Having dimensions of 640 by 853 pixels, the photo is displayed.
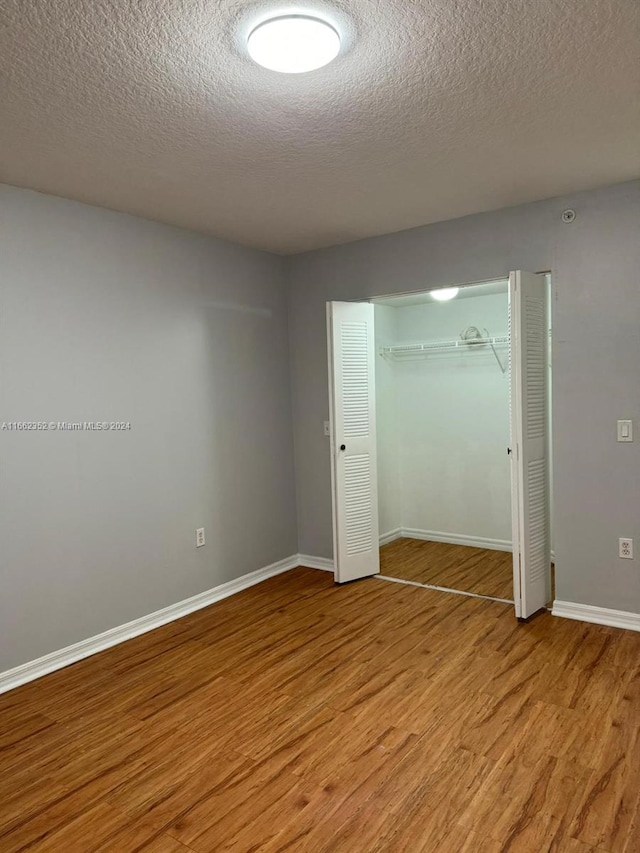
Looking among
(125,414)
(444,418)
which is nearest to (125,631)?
Answer: (125,414)

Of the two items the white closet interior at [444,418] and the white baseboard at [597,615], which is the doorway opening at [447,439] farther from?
the white baseboard at [597,615]

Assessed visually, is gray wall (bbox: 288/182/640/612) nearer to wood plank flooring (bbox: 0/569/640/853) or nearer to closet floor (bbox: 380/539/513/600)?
wood plank flooring (bbox: 0/569/640/853)

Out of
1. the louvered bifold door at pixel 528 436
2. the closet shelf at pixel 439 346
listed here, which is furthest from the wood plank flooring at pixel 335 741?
the closet shelf at pixel 439 346

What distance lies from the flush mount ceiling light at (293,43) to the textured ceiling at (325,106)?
4 cm

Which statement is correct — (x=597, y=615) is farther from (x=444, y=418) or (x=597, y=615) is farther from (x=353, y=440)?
(x=444, y=418)

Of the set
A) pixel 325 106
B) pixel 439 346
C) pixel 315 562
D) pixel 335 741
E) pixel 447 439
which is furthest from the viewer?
pixel 447 439

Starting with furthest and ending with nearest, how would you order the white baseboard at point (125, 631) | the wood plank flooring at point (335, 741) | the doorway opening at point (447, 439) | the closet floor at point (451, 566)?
the closet floor at point (451, 566) → the doorway opening at point (447, 439) → the white baseboard at point (125, 631) → the wood plank flooring at point (335, 741)

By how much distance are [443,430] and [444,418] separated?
0.11 metres

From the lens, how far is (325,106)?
2258 mm

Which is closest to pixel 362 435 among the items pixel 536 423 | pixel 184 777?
pixel 536 423

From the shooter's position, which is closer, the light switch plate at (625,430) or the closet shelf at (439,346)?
the light switch plate at (625,430)

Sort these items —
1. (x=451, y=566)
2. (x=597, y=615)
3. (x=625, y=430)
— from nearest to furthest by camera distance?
1. (x=625, y=430)
2. (x=597, y=615)
3. (x=451, y=566)

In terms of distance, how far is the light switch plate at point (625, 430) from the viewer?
3344mm

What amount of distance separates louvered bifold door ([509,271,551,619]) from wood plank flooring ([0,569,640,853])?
280 millimetres
